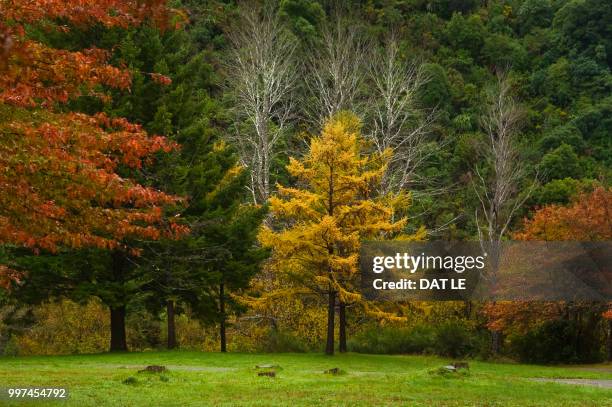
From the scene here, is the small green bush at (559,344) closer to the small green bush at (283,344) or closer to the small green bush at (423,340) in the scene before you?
the small green bush at (423,340)

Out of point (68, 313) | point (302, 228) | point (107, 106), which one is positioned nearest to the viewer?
point (107, 106)

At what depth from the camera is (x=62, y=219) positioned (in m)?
10.1

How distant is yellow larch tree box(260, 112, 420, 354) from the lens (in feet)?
89.5

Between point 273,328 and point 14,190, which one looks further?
point 273,328

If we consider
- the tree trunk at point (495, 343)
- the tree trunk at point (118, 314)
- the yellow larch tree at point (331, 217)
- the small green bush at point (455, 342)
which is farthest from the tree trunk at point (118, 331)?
the tree trunk at point (495, 343)

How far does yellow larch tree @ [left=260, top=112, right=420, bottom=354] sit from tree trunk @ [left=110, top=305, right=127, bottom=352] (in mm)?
5974

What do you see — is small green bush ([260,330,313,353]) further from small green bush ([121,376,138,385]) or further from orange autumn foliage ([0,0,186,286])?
orange autumn foliage ([0,0,186,286])

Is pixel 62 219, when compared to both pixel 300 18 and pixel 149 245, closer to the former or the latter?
pixel 149 245

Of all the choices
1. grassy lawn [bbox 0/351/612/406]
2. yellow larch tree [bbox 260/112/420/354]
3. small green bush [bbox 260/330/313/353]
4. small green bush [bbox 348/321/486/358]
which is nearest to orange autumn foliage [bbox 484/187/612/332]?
small green bush [bbox 348/321/486/358]

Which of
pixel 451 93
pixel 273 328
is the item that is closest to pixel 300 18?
pixel 451 93

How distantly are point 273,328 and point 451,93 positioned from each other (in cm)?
2598

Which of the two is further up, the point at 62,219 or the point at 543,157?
the point at 543,157

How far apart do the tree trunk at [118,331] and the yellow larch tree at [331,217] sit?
5974 mm

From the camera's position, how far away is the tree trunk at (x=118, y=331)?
1099 inches
